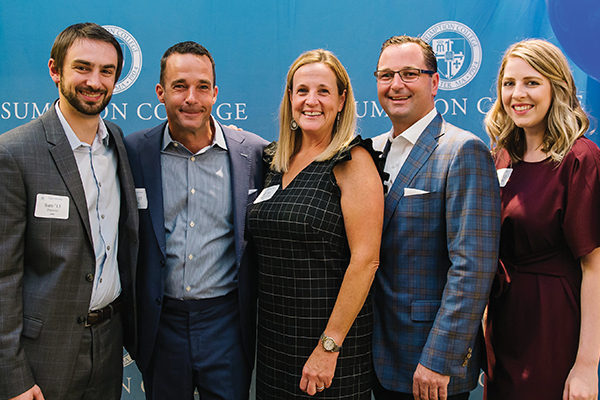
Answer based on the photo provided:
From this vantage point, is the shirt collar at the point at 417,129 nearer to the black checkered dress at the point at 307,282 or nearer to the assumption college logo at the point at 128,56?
the black checkered dress at the point at 307,282

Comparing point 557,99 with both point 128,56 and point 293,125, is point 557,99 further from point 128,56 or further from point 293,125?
point 128,56

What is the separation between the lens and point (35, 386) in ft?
5.36

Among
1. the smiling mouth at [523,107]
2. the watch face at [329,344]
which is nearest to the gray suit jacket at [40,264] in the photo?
the watch face at [329,344]

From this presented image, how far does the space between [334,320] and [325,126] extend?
2.55ft

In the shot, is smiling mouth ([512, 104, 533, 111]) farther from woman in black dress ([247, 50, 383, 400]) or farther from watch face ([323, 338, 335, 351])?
watch face ([323, 338, 335, 351])

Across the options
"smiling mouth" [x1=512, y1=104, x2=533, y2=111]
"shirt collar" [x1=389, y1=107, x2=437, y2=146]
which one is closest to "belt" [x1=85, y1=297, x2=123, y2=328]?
"shirt collar" [x1=389, y1=107, x2=437, y2=146]

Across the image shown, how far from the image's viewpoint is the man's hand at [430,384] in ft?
5.20

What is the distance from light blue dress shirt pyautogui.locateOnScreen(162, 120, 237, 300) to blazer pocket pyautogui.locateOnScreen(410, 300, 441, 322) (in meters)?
0.81

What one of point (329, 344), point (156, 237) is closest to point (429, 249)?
point (329, 344)

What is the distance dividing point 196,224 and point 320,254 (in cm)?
63

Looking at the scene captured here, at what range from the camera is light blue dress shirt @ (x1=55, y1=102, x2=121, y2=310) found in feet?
5.90

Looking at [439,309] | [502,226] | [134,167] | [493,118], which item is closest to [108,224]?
[134,167]

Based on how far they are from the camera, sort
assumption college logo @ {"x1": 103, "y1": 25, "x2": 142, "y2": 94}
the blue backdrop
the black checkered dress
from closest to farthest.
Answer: the black checkered dress → the blue backdrop → assumption college logo @ {"x1": 103, "y1": 25, "x2": 142, "y2": 94}

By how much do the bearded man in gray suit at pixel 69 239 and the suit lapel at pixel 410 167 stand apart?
1073 millimetres
